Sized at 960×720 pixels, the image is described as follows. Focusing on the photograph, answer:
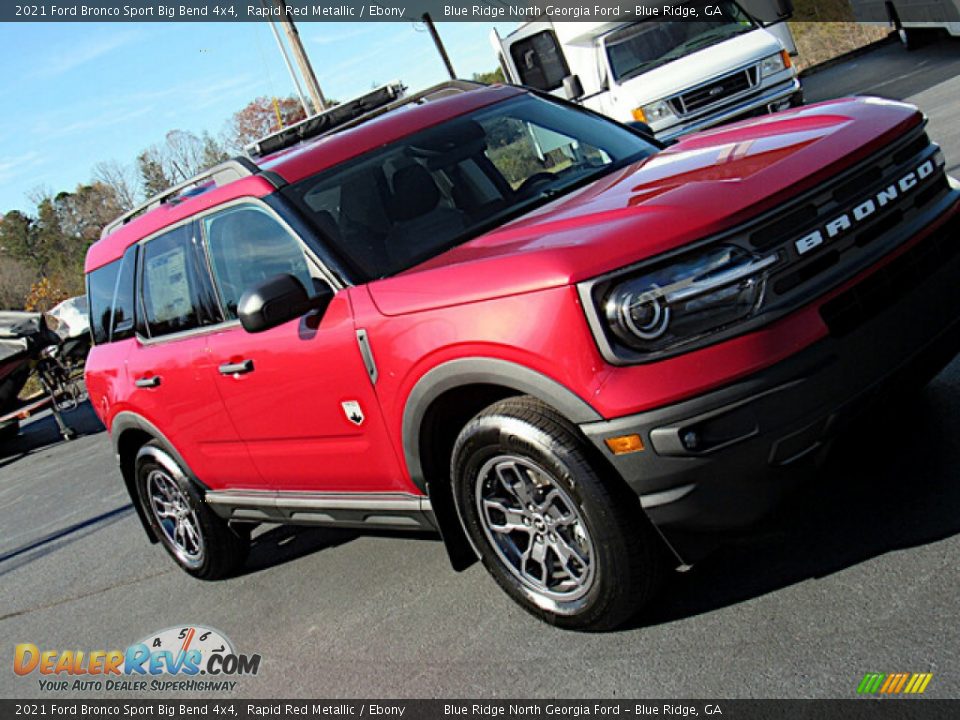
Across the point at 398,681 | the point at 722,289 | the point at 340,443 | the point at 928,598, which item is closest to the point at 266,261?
the point at 340,443

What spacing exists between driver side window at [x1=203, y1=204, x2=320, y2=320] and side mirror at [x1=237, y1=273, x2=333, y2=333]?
0.56ft

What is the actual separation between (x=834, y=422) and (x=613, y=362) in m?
0.71

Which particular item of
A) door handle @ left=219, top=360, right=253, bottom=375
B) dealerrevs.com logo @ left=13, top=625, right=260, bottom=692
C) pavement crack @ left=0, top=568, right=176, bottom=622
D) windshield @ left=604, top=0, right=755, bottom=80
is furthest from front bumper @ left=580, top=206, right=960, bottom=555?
windshield @ left=604, top=0, right=755, bottom=80

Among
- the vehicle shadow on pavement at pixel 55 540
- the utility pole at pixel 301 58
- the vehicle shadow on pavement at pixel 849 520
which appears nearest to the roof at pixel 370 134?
the vehicle shadow on pavement at pixel 849 520

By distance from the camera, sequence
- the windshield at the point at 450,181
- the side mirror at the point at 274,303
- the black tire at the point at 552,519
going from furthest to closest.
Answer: the windshield at the point at 450,181 → the side mirror at the point at 274,303 → the black tire at the point at 552,519

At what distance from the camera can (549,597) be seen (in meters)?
4.06

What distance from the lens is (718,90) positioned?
13.3 meters

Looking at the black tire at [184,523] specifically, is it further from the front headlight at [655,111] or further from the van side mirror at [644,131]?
the front headlight at [655,111]

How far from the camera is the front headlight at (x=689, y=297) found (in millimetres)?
3355

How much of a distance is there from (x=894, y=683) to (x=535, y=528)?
4.40 feet

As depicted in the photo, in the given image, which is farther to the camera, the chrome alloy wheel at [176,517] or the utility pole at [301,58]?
the utility pole at [301,58]

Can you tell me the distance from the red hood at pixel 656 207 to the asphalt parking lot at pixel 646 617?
2.97 feet

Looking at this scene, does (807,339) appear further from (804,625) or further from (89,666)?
(89,666)

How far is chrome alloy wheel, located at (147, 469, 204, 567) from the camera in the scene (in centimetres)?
623
